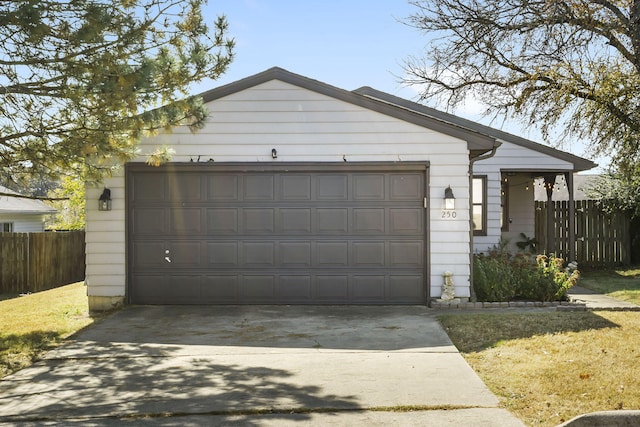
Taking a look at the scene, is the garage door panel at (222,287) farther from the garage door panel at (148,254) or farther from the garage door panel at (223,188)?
the garage door panel at (223,188)

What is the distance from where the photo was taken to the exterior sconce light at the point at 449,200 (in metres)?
10.4

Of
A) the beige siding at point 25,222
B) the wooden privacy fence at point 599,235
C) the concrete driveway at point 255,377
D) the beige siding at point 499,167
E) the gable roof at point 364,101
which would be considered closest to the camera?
the concrete driveway at point 255,377

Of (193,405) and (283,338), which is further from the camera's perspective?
(283,338)

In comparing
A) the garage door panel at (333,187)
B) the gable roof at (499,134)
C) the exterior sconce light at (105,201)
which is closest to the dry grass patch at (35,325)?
the exterior sconce light at (105,201)

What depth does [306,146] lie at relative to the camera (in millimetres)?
10594

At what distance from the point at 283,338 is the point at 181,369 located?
1.81 meters

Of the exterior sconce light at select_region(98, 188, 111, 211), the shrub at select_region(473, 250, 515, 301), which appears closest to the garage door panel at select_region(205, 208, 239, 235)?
the exterior sconce light at select_region(98, 188, 111, 211)

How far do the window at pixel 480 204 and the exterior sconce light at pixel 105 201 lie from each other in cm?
870

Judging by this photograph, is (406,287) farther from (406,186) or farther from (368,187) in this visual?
(368,187)

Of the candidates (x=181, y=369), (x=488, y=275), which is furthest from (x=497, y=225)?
(x=181, y=369)

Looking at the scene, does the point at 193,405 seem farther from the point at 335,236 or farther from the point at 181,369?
the point at 335,236

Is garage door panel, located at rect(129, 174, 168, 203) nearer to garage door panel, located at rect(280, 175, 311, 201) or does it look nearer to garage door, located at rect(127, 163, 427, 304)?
garage door, located at rect(127, 163, 427, 304)

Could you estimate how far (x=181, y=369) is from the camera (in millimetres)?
6773

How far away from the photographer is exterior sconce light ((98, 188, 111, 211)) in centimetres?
1055
